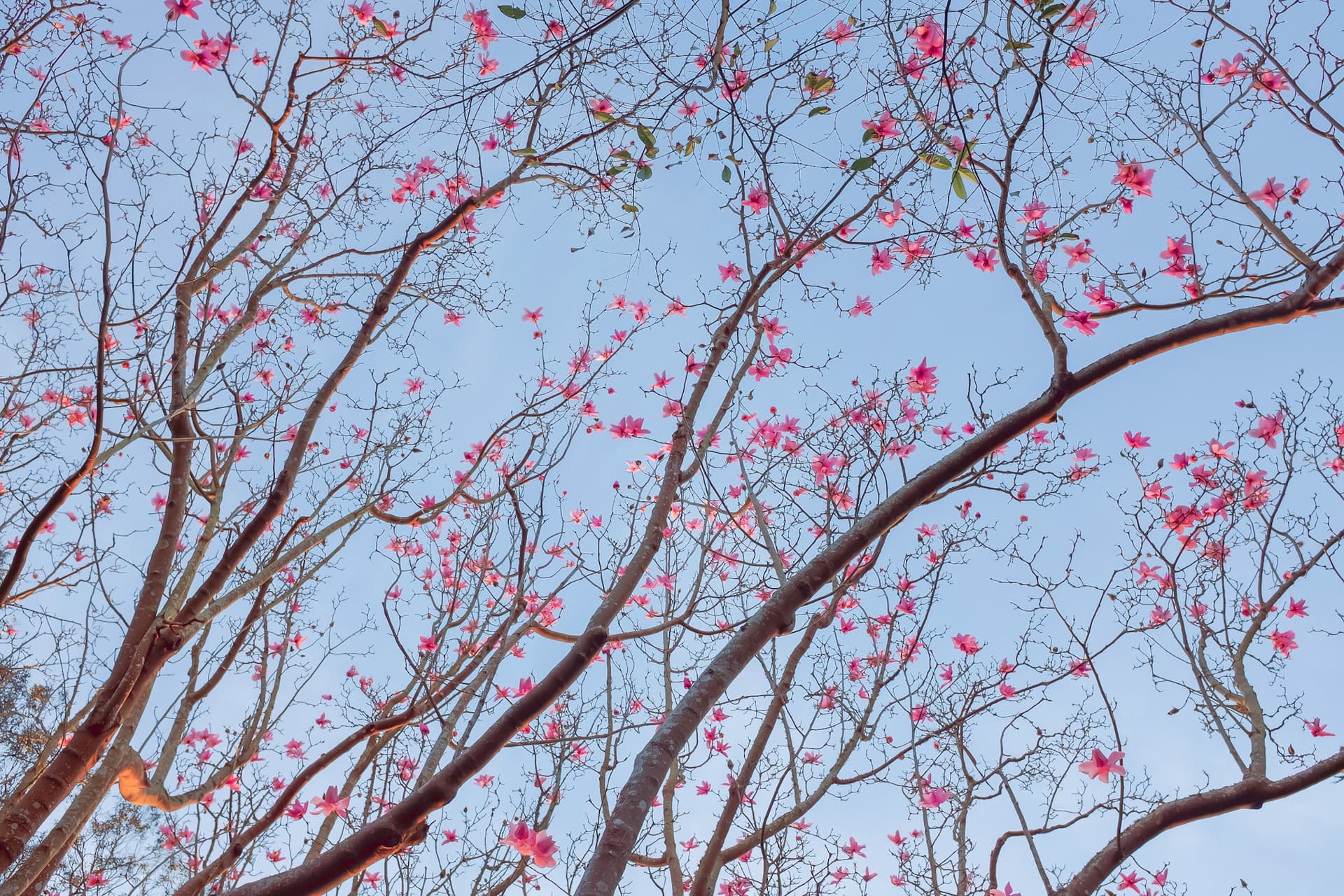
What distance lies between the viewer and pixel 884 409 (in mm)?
3623

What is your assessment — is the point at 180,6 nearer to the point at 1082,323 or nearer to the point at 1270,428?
the point at 1082,323

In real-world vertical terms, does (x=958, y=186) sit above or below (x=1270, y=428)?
below

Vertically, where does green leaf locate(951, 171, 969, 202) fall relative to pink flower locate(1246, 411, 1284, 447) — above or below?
below

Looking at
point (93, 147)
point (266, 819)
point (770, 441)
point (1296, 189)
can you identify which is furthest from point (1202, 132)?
point (93, 147)

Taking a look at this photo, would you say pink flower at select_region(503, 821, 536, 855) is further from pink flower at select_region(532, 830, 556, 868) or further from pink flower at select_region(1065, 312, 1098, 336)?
pink flower at select_region(1065, 312, 1098, 336)

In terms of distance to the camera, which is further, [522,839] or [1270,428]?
[1270,428]

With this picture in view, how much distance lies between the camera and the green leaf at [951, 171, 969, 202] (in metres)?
2.19

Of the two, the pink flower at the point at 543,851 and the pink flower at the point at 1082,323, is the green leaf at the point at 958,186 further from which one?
the pink flower at the point at 543,851

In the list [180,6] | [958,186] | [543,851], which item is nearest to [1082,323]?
[958,186]

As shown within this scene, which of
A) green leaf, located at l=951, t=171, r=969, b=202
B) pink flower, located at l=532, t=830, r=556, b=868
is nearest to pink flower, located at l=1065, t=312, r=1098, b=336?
green leaf, located at l=951, t=171, r=969, b=202

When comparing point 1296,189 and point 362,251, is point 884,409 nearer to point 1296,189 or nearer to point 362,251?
point 1296,189

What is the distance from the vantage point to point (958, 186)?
87.0 inches

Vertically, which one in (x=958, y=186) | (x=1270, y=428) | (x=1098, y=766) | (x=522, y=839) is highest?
(x=1270, y=428)

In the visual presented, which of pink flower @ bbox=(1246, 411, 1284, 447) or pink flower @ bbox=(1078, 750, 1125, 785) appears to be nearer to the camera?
pink flower @ bbox=(1078, 750, 1125, 785)
